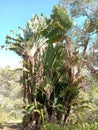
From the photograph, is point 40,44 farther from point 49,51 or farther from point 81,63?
point 81,63

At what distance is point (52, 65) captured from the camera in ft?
46.8

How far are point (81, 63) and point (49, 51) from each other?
1.78 metres

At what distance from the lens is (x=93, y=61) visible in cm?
1712

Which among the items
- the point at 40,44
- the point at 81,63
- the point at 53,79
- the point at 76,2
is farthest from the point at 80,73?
the point at 76,2

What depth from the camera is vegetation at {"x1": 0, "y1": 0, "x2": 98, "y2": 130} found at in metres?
13.8

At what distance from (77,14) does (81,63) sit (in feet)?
9.64

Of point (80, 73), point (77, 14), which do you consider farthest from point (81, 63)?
point (77, 14)

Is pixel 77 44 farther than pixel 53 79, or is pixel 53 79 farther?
pixel 77 44

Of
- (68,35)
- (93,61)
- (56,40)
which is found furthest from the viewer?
(93,61)

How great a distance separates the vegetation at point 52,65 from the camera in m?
13.8

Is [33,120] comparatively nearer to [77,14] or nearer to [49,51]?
[49,51]

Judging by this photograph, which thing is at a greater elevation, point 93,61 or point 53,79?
point 93,61

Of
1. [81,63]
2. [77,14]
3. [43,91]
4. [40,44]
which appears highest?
[77,14]

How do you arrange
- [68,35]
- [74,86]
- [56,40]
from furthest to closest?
[68,35] → [56,40] → [74,86]
